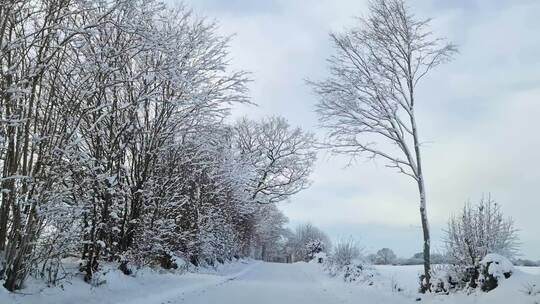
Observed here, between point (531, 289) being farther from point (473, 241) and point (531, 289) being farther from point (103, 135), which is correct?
point (103, 135)

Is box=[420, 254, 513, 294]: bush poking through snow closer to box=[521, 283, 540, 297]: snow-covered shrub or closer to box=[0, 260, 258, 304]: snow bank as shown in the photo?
box=[521, 283, 540, 297]: snow-covered shrub

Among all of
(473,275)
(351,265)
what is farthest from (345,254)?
(473,275)

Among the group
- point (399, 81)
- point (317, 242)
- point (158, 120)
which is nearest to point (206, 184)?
point (158, 120)

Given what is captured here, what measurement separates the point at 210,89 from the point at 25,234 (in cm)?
1051

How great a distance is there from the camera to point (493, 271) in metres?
11.0

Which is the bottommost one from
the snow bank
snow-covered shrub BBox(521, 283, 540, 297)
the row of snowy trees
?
the snow bank

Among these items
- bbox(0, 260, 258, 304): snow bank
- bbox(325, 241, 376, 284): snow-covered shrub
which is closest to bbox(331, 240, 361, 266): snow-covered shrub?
bbox(325, 241, 376, 284): snow-covered shrub

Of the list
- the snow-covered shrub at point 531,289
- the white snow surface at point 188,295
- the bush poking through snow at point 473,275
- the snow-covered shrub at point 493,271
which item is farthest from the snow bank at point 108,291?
the snow-covered shrub at point 531,289

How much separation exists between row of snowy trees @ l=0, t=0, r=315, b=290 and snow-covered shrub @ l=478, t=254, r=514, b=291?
870 cm

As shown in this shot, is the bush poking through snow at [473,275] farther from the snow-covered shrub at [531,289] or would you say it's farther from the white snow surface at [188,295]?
the snow-covered shrub at [531,289]

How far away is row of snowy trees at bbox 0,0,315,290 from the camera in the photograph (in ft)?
29.8

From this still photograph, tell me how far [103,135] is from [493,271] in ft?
37.1

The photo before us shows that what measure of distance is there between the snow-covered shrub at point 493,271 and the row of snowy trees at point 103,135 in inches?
343

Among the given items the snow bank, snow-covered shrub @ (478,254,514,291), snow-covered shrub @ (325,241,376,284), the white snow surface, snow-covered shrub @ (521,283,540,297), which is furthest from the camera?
snow-covered shrub @ (325,241,376,284)
